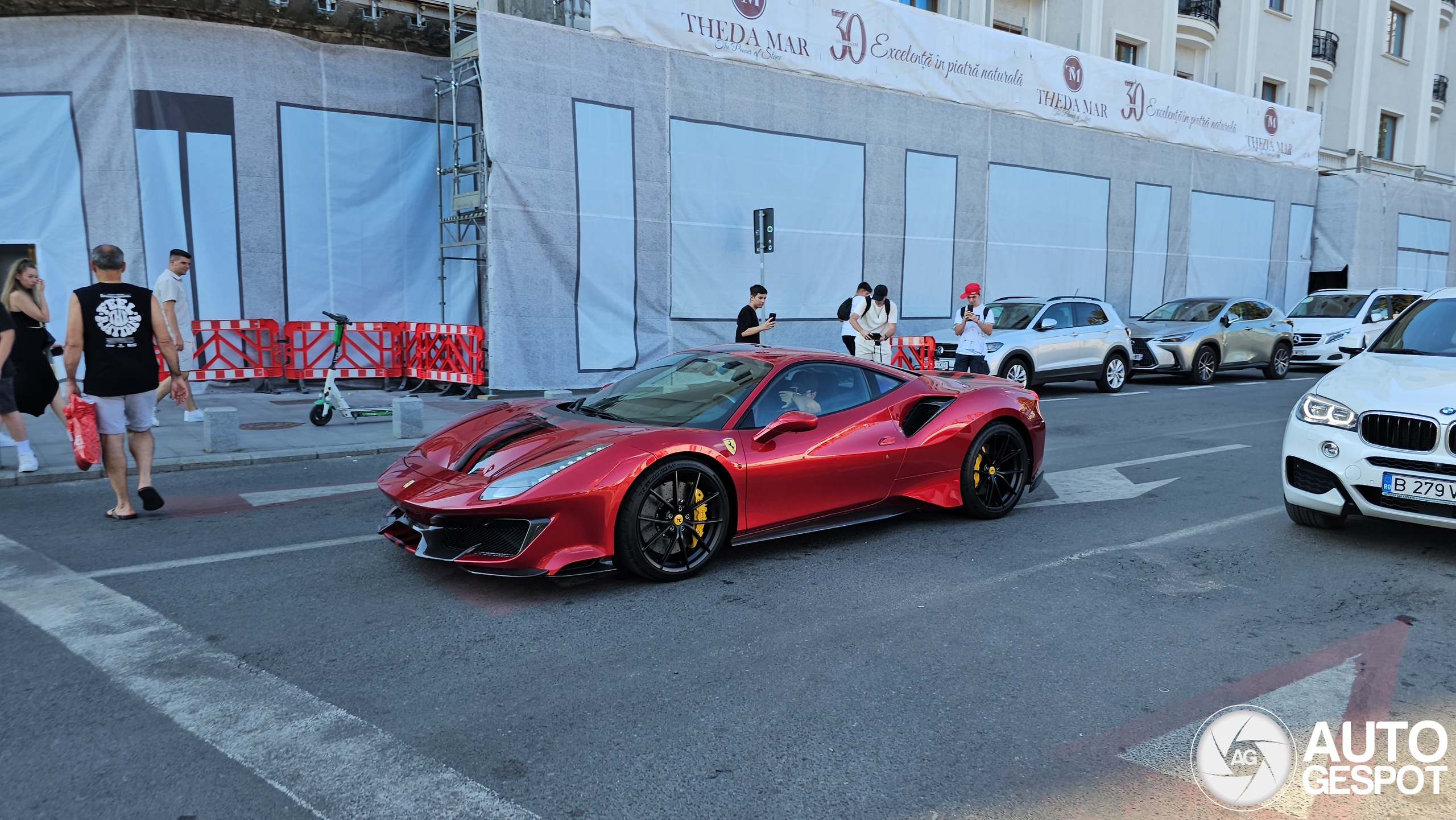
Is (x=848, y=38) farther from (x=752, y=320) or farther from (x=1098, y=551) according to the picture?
(x=1098, y=551)

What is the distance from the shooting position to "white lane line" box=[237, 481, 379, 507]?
693 centimetres

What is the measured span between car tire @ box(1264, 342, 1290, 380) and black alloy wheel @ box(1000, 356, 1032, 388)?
270 inches

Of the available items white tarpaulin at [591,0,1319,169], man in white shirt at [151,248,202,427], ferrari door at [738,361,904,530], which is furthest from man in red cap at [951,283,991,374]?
man in white shirt at [151,248,202,427]

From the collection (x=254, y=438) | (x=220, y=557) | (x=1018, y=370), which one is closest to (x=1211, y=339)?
(x=1018, y=370)

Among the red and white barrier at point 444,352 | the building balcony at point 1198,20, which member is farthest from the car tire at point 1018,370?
the building balcony at point 1198,20

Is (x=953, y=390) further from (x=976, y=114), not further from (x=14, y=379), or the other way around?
(x=976, y=114)

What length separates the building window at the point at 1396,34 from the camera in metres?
35.3

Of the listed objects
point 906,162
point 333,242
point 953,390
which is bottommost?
point 953,390

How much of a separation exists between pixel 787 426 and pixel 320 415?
7.04 meters

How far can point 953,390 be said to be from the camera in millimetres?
6375

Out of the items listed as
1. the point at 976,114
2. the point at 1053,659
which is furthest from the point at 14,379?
the point at 976,114

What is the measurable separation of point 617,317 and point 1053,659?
11.8 meters

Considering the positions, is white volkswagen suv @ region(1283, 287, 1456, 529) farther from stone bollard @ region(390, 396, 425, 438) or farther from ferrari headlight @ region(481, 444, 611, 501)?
stone bollard @ region(390, 396, 425, 438)

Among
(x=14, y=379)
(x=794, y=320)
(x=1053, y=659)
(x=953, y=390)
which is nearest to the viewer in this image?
(x=1053, y=659)
